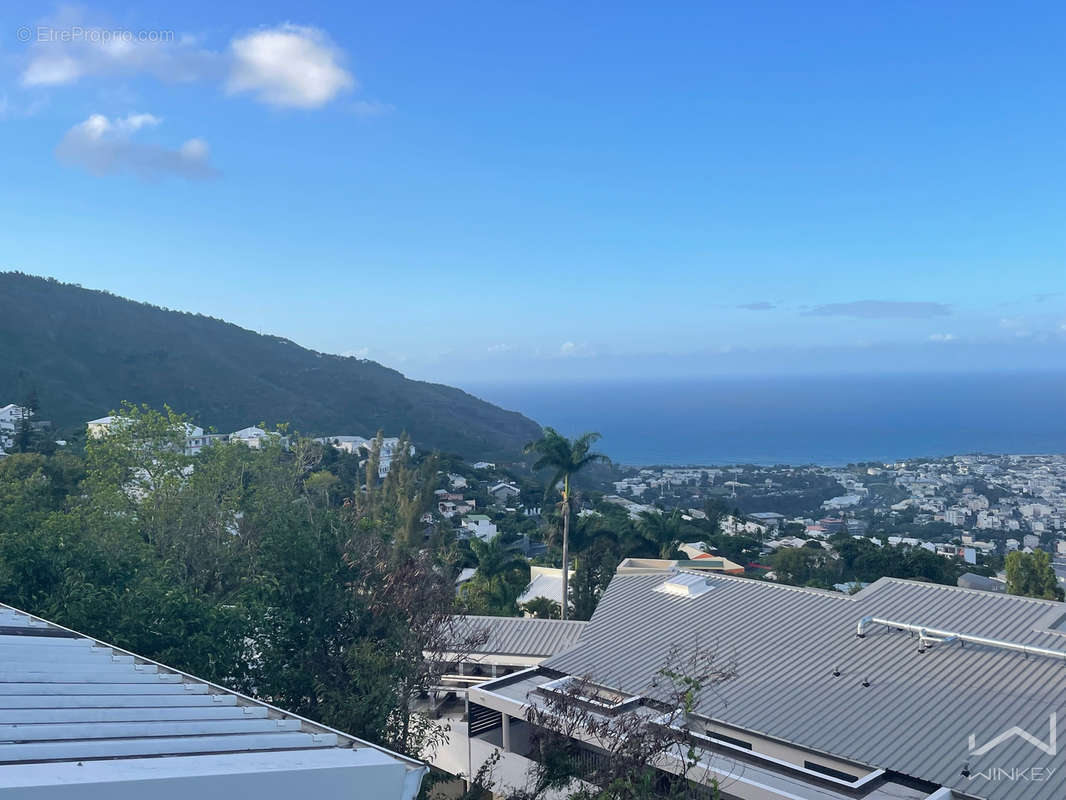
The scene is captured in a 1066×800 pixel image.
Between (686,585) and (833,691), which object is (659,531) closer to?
(686,585)

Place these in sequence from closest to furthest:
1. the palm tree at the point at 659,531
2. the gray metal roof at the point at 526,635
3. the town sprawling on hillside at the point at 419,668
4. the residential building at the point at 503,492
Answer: the town sprawling on hillside at the point at 419,668 → the gray metal roof at the point at 526,635 → the palm tree at the point at 659,531 → the residential building at the point at 503,492

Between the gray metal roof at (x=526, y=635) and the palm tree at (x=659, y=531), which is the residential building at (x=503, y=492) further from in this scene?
Result: the gray metal roof at (x=526, y=635)

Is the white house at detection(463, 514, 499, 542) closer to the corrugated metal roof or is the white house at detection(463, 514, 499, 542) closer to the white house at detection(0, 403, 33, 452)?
the white house at detection(0, 403, 33, 452)

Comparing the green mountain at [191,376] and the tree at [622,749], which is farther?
the green mountain at [191,376]

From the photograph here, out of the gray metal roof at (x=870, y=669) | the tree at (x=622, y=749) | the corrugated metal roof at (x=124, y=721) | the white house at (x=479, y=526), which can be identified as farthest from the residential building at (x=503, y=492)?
the corrugated metal roof at (x=124, y=721)

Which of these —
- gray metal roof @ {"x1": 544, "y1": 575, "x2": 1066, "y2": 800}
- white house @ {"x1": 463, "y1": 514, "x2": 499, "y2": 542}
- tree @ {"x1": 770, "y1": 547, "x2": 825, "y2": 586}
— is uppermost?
gray metal roof @ {"x1": 544, "y1": 575, "x2": 1066, "y2": 800}

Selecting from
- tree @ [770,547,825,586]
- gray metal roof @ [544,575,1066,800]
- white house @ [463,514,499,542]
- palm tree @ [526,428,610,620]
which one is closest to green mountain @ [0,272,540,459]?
white house @ [463,514,499,542]
